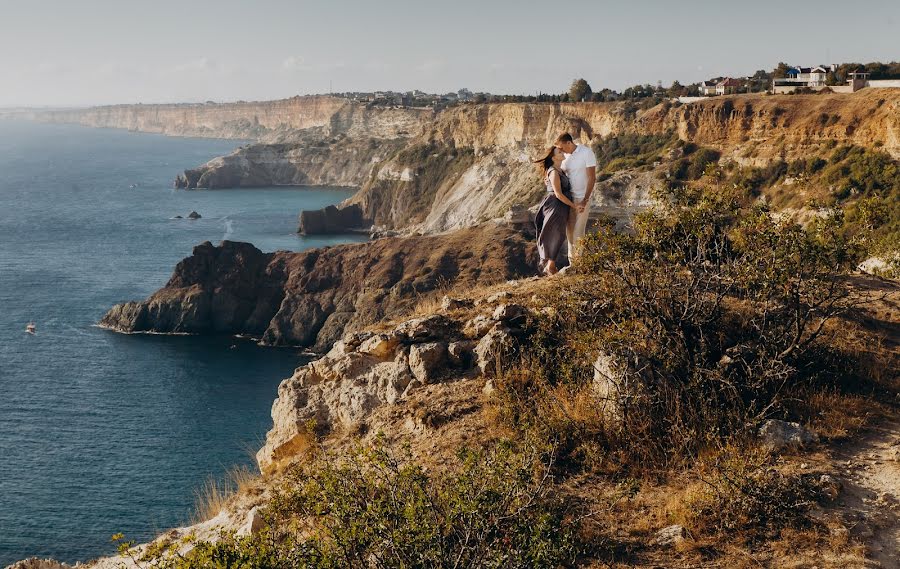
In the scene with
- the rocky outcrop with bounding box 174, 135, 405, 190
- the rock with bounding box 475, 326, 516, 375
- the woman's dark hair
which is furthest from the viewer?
the rocky outcrop with bounding box 174, 135, 405, 190

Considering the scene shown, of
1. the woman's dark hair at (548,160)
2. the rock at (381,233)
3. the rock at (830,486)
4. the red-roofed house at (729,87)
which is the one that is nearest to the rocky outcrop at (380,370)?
the woman's dark hair at (548,160)

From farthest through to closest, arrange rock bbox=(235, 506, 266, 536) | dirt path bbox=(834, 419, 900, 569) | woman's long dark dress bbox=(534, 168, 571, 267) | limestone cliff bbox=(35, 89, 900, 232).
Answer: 1. limestone cliff bbox=(35, 89, 900, 232)
2. woman's long dark dress bbox=(534, 168, 571, 267)
3. rock bbox=(235, 506, 266, 536)
4. dirt path bbox=(834, 419, 900, 569)

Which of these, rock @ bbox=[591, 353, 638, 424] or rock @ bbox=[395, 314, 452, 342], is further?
rock @ bbox=[395, 314, 452, 342]

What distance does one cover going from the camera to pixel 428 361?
1258 centimetres

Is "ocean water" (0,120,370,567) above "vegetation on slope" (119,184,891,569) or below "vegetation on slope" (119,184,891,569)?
below

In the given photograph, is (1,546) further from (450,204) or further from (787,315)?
(450,204)

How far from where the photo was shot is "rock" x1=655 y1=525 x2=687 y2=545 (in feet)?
27.2

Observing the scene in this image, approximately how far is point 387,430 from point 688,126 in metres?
71.2

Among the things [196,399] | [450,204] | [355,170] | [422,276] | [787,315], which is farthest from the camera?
[355,170]

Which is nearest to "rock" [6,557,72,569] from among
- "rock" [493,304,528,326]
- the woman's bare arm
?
"rock" [493,304,528,326]

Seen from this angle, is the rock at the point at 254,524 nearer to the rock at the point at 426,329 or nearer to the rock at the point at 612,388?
the rock at the point at 612,388

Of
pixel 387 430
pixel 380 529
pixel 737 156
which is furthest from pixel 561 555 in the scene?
pixel 737 156

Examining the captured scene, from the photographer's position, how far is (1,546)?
29641 mm

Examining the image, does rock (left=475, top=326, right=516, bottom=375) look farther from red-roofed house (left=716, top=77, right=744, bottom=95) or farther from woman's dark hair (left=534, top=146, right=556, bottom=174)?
red-roofed house (left=716, top=77, right=744, bottom=95)
